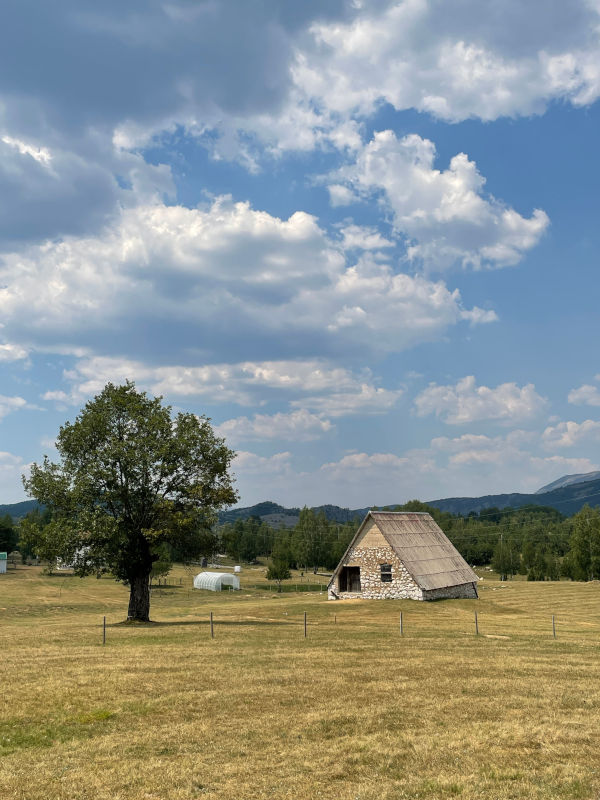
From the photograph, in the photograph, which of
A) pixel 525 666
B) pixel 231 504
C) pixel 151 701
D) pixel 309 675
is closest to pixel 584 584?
pixel 231 504

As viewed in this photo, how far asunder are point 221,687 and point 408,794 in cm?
953

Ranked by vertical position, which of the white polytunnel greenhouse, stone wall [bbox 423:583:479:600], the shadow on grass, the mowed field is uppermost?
the mowed field

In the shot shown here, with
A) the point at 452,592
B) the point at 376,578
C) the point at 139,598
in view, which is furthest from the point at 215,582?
the point at 139,598

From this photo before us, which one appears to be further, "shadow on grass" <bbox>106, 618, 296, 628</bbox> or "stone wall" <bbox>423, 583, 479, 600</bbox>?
"stone wall" <bbox>423, 583, 479, 600</bbox>

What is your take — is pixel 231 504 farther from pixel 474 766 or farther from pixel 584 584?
pixel 584 584

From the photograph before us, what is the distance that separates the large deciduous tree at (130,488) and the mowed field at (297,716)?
610 cm

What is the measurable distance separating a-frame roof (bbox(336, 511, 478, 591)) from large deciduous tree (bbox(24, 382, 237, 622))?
829 inches

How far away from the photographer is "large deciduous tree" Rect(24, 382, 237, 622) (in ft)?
124

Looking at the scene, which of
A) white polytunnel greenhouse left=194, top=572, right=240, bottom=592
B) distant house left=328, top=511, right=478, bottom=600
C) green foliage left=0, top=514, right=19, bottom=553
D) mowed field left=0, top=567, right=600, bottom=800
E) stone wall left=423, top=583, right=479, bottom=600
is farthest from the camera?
green foliage left=0, top=514, right=19, bottom=553

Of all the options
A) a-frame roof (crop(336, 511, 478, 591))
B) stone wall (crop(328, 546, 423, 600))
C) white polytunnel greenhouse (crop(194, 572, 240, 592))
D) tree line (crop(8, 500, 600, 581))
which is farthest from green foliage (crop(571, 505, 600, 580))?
stone wall (crop(328, 546, 423, 600))

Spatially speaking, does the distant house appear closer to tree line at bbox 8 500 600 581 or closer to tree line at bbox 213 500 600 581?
tree line at bbox 8 500 600 581

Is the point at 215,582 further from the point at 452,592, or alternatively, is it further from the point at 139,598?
the point at 139,598

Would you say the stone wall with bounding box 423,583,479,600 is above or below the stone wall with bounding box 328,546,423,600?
below

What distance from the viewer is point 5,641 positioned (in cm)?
3120
